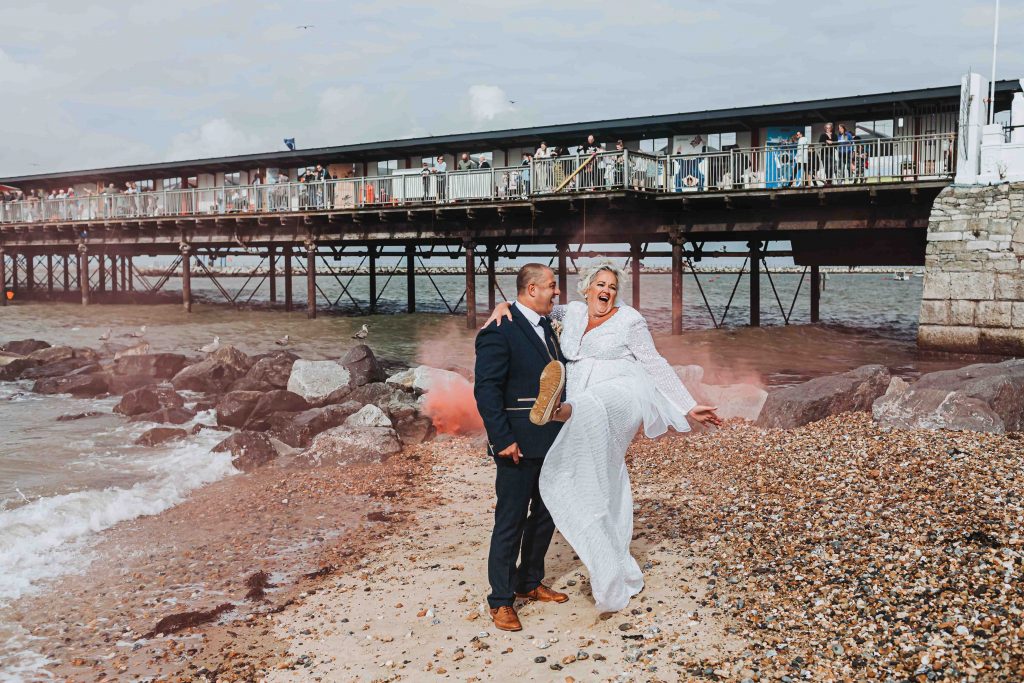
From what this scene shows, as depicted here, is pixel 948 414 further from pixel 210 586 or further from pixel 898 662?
pixel 210 586

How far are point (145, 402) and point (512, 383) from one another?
12.5m

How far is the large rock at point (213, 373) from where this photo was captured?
17547mm

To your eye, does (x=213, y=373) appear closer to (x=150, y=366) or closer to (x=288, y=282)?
(x=150, y=366)

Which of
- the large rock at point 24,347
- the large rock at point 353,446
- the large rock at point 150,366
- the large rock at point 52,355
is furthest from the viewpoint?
the large rock at point 24,347

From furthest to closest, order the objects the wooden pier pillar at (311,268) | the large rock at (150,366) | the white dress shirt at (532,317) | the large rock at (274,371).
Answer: the wooden pier pillar at (311,268)
the large rock at (150,366)
the large rock at (274,371)
the white dress shirt at (532,317)

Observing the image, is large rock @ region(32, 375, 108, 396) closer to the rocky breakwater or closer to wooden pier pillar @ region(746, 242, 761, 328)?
the rocky breakwater

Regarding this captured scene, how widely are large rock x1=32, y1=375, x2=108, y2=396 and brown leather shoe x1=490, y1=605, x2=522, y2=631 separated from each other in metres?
15.5

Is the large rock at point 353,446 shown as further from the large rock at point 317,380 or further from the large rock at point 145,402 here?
the large rock at point 145,402

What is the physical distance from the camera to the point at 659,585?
545 cm

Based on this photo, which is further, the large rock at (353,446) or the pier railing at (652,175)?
the pier railing at (652,175)

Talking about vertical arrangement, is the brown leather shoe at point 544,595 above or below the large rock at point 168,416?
above

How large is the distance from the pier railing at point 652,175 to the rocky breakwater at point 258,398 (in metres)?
8.39

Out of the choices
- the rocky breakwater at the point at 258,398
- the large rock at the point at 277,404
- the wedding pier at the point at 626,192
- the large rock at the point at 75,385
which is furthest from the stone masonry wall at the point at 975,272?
the large rock at the point at 75,385

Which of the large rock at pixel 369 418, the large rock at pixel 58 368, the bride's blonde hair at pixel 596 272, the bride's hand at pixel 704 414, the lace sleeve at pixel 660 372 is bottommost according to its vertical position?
the large rock at pixel 58 368
